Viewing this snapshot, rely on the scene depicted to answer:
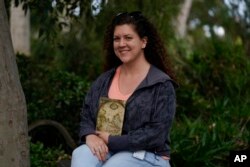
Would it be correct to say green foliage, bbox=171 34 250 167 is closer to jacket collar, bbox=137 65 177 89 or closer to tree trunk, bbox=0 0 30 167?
jacket collar, bbox=137 65 177 89

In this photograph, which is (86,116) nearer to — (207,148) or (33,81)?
(207,148)

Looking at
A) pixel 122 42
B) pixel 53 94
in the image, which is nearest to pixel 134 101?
pixel 122 42

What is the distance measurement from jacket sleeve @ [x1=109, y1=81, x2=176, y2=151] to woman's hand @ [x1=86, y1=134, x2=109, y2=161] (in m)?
0.04

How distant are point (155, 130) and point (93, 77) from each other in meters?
5.66

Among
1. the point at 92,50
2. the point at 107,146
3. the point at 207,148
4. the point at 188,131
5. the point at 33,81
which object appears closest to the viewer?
the point at 107,146

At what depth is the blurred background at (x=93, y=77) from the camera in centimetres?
518

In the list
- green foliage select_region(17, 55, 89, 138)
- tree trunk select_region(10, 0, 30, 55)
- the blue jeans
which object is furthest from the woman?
tree trunk select_region(10, 0, 30, 55)

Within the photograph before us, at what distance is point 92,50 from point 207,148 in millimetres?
4780

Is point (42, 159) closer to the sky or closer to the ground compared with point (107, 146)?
closer to the ground

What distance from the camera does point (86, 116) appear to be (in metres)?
3.38

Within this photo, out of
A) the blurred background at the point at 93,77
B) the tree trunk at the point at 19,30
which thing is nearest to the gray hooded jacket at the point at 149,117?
the blurred background at the point at 93,77

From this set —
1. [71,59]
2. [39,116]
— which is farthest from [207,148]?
[71,59]

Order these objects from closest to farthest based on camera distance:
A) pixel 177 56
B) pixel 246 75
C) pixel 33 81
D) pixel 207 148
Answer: pixel 207 148 < pixel 33 81 < pixel 246 75 < pixel 177 56

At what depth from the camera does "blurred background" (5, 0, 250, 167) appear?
5184 millimetres
